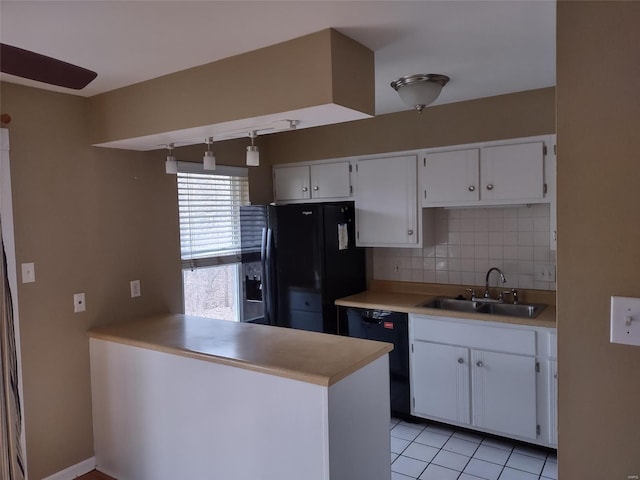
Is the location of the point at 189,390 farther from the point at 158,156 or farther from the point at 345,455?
the point at 158,156

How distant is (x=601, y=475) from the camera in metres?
1.21

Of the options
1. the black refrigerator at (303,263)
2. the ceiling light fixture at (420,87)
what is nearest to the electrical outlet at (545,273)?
the black refrigerator at (303,263)

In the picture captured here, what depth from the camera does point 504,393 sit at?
9.75 ft

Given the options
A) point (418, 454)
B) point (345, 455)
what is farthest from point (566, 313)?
point (418, 454)

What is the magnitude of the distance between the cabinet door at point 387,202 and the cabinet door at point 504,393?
40.6 inches

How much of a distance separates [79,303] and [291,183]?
2.02 meters

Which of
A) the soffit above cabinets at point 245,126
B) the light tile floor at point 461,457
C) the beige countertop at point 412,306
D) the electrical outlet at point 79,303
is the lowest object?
the light tile floor at point 461,457

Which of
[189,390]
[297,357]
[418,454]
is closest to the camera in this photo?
[297,357]

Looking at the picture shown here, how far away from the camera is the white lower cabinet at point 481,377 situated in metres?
2.87

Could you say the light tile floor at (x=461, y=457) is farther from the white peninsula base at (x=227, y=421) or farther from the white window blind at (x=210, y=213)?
the white window blind at (x=210, y=213)

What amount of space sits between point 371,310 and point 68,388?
2.08m

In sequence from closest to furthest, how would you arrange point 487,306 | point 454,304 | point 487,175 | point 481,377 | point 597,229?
1. point 597,229
2. point 481,377
3. point 487,175
4. point 487,306
5. point 454,304

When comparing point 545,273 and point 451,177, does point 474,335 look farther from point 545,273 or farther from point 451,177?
point 451,177

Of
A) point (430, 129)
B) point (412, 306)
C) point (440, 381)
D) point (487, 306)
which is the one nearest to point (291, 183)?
point (430, 129)
